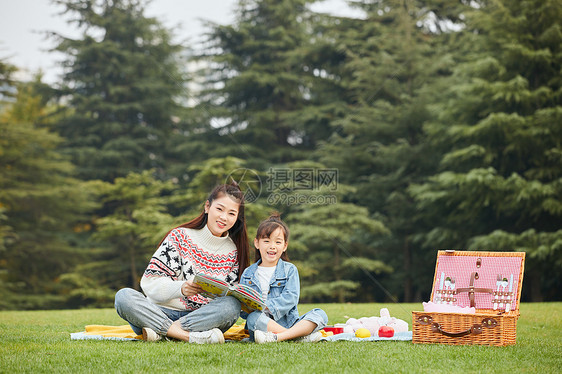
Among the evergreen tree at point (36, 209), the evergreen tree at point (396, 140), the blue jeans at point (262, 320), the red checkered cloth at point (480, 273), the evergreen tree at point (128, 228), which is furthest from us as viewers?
the evergreen tree at point (36, 209)

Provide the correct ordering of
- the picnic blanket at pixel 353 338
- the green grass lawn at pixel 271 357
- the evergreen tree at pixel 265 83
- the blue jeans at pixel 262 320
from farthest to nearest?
1. the evergreen tree at pixel 265 83
2. the picnic blanket at pixel 353 338
3. the blue jeans at pixel 262 320
4. the green grass lawn at pixel 271 357

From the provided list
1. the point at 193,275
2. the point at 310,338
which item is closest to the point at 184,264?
the point at 193,275

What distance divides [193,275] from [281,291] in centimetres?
64

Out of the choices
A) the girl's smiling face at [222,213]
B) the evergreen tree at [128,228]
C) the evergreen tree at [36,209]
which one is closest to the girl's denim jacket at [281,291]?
the girl's smiling face at [222,213]

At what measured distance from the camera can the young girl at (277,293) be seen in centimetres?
396

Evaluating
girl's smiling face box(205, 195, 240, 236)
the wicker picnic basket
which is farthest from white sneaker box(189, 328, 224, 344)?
Result: the wicker picnic basket

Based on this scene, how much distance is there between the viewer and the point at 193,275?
399 centimetres

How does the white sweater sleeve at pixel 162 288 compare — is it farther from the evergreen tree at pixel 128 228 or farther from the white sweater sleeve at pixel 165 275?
the evergreen tree at pixel 128 228

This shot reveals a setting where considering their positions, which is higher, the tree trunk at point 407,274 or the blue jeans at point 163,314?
the blue jeans at point 163,314

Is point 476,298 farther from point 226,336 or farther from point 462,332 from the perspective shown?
point 226,336

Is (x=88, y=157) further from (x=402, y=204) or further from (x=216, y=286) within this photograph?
(x=216, y=286)

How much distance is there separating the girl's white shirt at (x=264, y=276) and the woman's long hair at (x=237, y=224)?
0.14m

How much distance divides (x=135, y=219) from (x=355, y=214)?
21.2ft

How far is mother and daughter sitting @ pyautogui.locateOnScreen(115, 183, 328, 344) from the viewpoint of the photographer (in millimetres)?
3836
